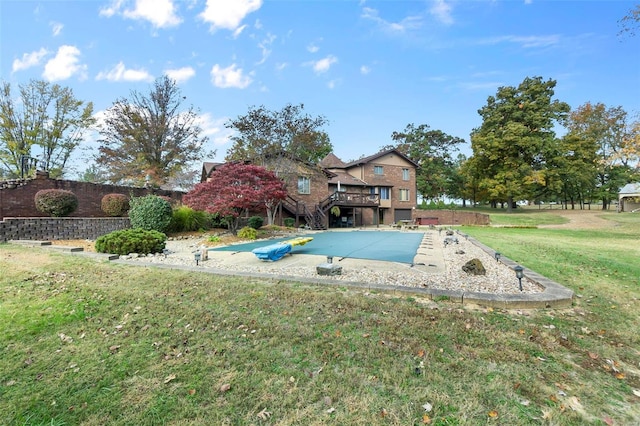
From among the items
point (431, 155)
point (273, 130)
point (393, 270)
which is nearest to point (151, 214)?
point (393, 270)

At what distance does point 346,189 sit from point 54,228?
20.2 meters

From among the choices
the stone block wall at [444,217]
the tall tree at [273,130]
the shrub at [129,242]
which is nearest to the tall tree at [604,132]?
the stone block wall at [444,217]

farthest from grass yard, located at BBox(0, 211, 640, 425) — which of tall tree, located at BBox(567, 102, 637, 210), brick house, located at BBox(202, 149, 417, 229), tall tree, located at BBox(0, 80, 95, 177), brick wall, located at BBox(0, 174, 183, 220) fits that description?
tall tree, located at BBox(567, 102, 637, 210)

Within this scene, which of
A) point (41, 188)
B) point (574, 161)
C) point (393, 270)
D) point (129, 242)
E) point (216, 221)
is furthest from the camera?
point (574, 161)

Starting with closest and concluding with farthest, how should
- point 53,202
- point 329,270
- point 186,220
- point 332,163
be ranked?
point 329,270 < point 53,202 < point 186,220 < point 332,163

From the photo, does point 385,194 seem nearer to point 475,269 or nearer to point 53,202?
point 475,269

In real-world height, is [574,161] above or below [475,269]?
above

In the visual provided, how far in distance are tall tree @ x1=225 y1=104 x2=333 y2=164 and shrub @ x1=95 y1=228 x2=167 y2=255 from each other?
11601 millimetres

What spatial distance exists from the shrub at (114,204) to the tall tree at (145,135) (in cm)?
993

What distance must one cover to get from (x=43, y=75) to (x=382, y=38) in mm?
26053

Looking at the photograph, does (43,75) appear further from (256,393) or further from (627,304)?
(627,304)

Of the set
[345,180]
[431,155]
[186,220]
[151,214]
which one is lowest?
[186,220]

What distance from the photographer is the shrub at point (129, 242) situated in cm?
781

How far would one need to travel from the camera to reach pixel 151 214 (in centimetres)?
1145
